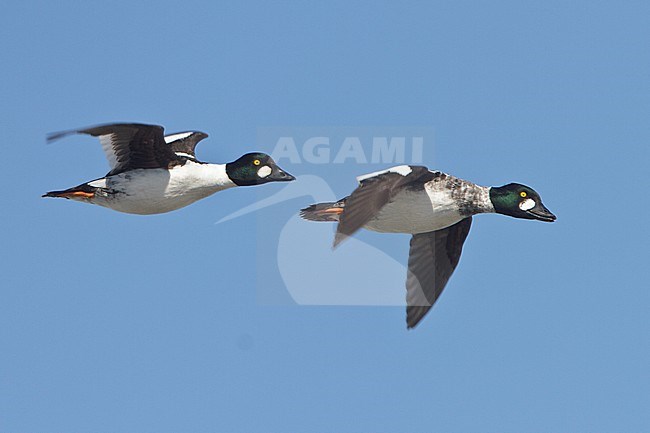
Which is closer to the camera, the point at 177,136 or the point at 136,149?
the point at 136,149

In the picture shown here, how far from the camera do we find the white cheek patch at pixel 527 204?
16.8 meters

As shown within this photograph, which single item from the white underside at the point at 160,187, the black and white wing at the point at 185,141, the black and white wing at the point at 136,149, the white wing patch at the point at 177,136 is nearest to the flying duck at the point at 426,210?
the white underside at the point at 160,187

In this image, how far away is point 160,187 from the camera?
659 inches

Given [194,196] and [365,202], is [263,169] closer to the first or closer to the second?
[194,196]

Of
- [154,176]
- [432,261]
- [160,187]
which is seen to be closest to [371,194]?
[432,261]

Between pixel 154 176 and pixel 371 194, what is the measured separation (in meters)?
3.30

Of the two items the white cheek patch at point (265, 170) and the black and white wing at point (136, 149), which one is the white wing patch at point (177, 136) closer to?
the black and white wing at point (136, 149)

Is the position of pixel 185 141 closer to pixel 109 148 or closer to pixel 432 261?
pixel 109 148

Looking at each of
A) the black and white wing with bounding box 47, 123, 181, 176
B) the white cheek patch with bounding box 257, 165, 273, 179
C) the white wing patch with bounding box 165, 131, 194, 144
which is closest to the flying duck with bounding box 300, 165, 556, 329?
the white cheek patch with bounding box 257, 165, 273, 179

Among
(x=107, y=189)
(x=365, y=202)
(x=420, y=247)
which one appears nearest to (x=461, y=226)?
(x=420, y=247)

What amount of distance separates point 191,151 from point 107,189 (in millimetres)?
2208

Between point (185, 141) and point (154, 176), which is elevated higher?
point (185, 141)

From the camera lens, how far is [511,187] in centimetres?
1680

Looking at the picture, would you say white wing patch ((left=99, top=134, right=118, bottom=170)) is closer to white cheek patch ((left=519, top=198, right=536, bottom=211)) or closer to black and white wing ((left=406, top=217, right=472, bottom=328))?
black and white wing ((left=406, top=217, right=472, bottom=328))
